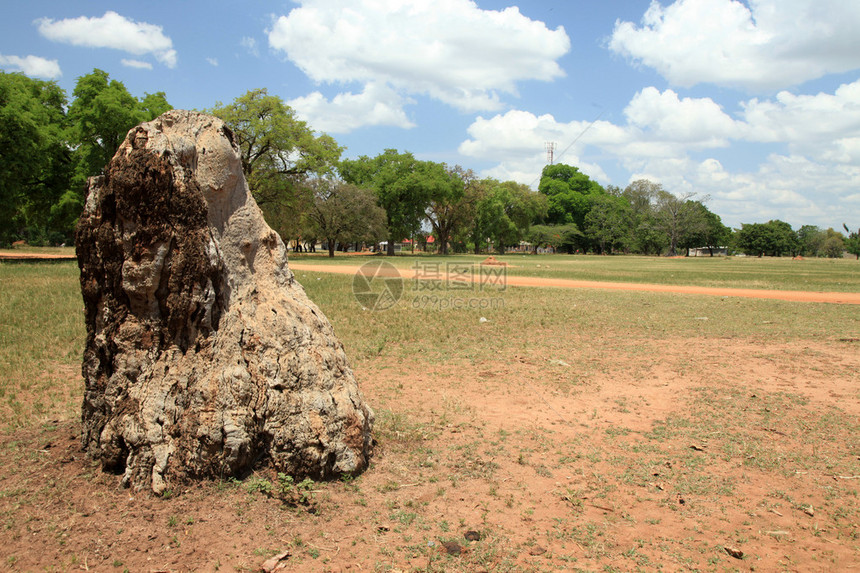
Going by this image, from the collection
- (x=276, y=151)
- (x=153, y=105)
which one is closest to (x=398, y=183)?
(x=276, y=151)

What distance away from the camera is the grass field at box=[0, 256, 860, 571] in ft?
11.0

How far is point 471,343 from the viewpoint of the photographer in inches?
399

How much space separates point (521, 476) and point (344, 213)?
4895cm

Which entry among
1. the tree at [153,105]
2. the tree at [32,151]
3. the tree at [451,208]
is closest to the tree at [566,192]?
the tree at [451,208]

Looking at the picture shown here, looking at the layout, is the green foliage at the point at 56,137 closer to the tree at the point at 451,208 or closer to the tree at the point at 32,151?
the tree at the point at 32,151

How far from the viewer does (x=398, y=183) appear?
60.7m

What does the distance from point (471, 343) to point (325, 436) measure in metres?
6.28

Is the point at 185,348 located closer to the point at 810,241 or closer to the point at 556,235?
the point at 556,235

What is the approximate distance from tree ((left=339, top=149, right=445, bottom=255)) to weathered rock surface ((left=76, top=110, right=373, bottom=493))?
5563cm

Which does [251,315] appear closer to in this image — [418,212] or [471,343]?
[471,343]

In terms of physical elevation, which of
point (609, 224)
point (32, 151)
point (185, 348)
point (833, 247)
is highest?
point (609, 224)

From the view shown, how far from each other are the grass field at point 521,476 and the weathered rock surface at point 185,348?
0.92 feet

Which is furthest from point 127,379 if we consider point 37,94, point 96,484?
point 37,94

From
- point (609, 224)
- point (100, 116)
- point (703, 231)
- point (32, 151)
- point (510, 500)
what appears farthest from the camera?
point (609, 224)
